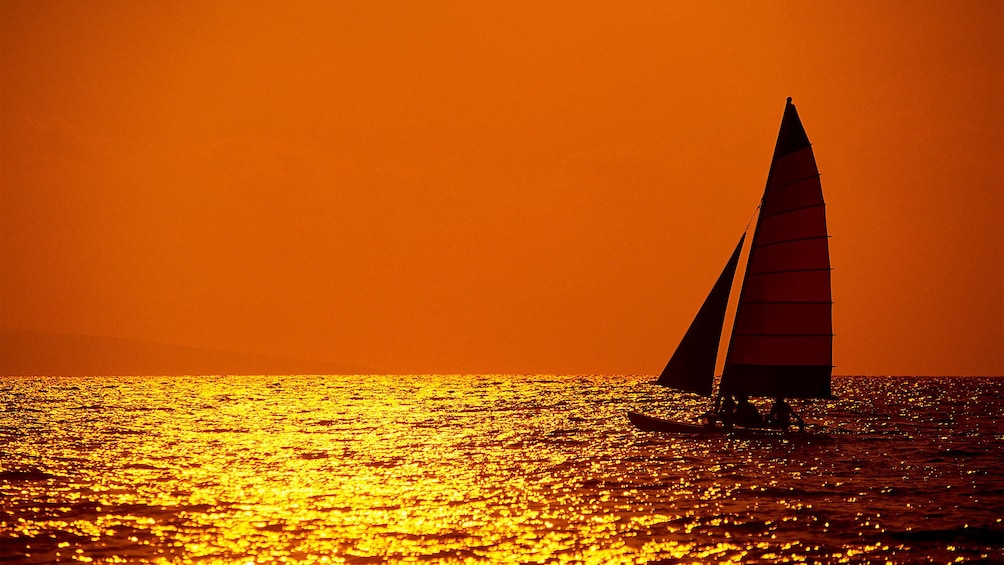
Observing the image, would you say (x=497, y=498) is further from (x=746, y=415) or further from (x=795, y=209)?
(x=795, y=209)

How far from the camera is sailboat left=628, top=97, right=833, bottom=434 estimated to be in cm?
4244

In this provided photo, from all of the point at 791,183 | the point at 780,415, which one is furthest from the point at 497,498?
the point at 791,183

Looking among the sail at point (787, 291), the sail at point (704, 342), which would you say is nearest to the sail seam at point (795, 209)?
the sail at point (787, 291)

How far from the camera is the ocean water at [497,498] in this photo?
74.7 feet

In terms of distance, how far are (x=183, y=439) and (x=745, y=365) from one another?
2943 cm

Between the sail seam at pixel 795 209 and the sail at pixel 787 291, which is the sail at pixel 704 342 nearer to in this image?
the sail at pixel 787 291

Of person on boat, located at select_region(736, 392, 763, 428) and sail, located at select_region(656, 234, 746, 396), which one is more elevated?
sail, located at select_region(656, 234, 746, 396)

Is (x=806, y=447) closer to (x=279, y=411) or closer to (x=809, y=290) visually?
(x=809, y=290)

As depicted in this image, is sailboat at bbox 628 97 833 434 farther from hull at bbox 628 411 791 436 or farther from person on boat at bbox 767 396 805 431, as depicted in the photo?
hull at bbox 628 411 791 436

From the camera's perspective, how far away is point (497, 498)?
30.3 metres

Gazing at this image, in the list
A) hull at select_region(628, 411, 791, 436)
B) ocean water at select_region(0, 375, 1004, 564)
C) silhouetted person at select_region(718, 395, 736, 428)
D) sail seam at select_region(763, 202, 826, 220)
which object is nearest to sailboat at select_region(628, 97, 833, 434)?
sail seam at select_region(763, 202, 826, 220)

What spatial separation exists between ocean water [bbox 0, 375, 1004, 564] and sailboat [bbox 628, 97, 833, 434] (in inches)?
128

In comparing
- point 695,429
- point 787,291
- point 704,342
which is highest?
point 787,291

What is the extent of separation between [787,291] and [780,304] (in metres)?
0.68
